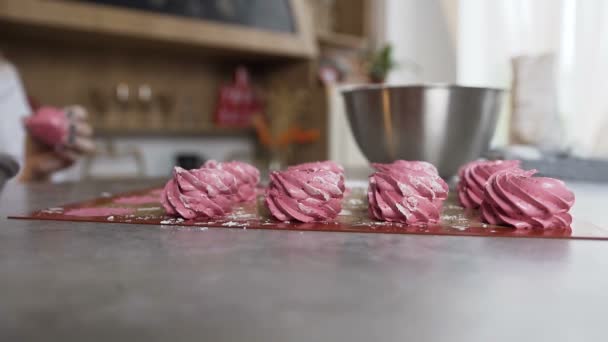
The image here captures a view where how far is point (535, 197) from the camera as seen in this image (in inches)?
19.1

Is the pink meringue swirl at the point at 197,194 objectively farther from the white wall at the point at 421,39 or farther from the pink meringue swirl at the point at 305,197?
the white wall at the point at 421,39

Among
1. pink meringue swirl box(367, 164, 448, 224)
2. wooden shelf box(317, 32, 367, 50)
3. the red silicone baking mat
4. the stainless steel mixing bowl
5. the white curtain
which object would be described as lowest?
the red silicone baking mat

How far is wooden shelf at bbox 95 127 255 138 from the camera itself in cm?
272

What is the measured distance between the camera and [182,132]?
2863mm

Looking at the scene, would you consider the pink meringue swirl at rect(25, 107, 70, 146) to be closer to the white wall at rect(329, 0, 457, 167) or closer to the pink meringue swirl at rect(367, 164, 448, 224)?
the pink meringue swirl at rect(367, 164, 448, 224)

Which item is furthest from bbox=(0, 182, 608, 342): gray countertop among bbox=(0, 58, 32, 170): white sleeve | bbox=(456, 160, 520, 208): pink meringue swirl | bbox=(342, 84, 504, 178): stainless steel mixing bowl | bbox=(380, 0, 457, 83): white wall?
bbox=(380, 0, 457, 83): white wall

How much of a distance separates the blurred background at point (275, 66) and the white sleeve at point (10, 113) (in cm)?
18

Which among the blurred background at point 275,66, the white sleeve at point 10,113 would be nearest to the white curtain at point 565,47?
the blurred background at point 275,66

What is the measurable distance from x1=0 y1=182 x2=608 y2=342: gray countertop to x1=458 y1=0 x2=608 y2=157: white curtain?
1586mm

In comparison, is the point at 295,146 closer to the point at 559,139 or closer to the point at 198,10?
the point at 198,10

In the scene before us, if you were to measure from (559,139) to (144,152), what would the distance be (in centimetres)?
210

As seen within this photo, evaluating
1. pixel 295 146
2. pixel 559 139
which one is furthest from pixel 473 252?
pixel 295 146

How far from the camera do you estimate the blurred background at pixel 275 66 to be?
Result: 204 cm

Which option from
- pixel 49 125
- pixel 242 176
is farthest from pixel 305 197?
pixel 49 125
